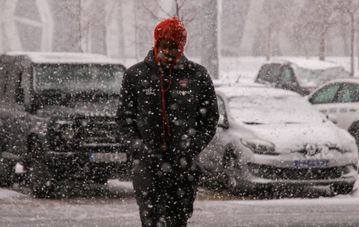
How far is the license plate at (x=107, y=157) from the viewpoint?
11.4m

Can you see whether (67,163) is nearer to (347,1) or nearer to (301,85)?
(301,85)

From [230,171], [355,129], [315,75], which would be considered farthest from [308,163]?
[315,75]

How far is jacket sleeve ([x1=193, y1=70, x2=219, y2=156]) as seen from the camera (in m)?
5.70

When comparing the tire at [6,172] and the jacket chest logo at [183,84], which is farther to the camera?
the tire at [6,172]

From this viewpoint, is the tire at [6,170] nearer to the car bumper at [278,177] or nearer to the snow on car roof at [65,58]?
the snow on car roof at [65,58]

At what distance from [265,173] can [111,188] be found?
258 centimetres

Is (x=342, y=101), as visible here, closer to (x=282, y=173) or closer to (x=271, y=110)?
(x=271, y=110)

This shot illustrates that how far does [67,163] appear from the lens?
1131cm

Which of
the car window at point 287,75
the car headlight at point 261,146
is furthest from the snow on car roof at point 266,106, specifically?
the car window at point 287,75

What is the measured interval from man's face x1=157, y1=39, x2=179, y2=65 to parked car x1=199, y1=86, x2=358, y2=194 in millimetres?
6013

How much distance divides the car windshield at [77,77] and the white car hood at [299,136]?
6.46ft

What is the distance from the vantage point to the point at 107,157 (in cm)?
1142

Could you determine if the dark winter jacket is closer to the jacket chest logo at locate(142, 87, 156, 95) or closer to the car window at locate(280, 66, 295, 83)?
the jacket chest logo at locate(142, 87, 156, 95)

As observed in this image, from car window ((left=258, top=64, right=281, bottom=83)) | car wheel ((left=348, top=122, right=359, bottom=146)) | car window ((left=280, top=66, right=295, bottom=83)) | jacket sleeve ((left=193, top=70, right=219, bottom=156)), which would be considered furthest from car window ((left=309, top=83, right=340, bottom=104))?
jacket sleeve ((left=193, top=70, right=219, bottom=156))
